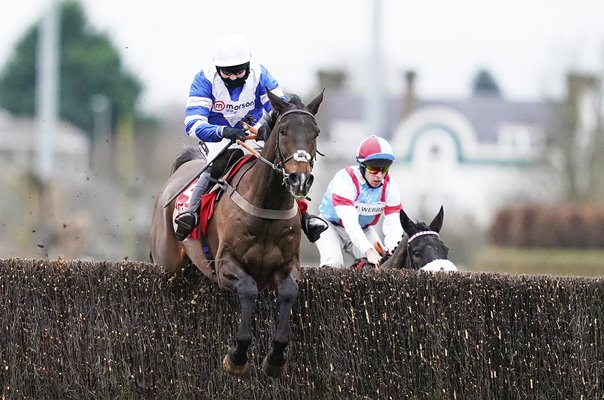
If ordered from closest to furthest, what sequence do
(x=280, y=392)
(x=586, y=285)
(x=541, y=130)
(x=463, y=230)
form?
(x=586, y=285), (x=280, y=392), (x=463, y=230), (x=541, y=130)

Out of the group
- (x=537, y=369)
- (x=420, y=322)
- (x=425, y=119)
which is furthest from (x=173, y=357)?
(x=425, y=119)

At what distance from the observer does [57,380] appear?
30.3ft

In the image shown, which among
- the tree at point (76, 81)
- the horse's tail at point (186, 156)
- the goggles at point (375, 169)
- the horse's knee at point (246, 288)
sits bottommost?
the horse's knee at point (246, 288)

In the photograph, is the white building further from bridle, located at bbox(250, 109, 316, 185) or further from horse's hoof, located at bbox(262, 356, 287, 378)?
bridle, located at bbox(250, 109, 316, 185)

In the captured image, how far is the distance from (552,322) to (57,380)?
382cm

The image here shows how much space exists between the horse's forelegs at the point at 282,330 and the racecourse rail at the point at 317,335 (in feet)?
3.06

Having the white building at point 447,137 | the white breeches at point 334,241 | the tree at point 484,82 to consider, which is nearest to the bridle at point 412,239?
the white breeches at point 334,241

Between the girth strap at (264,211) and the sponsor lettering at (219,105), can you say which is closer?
the girth strap at (264,211)

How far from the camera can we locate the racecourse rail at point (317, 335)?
842 centimetres

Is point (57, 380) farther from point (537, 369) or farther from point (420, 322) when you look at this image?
point (537, 369)

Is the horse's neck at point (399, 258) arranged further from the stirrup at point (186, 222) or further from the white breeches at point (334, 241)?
the stirrup at point (186, 222)

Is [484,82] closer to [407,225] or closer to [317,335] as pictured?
[407,225]

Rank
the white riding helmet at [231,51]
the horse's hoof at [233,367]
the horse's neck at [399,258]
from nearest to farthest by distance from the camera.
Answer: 1. the horse's hoof at [233,367]
2. the white riding helmet at [231,51]
3. the horse's neck at [399,258]

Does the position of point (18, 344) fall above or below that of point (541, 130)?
below
